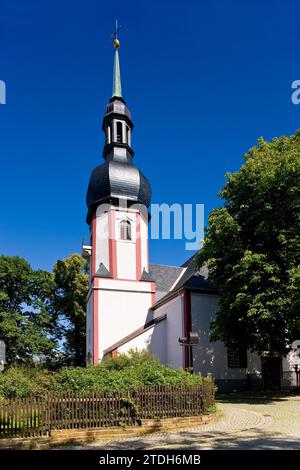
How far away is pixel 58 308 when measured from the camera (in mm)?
42125

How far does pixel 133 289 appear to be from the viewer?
104 feet

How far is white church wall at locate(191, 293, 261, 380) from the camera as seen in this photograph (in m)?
24.8

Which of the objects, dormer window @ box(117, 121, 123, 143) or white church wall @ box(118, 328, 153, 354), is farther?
dormer window @ box(117, 121, 123, 143)

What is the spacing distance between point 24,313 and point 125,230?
46.3 ft

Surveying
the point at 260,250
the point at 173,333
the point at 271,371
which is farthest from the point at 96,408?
the point at 271,371

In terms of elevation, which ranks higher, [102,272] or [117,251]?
[117,251]

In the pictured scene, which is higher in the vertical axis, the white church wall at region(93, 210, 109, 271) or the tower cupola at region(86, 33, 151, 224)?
the tower cupola at region(86, 33, 151, 224)

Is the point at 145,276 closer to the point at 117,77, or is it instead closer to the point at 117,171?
the point at 117,171

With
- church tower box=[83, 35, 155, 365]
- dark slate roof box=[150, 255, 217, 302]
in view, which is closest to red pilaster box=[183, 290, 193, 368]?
dark slate roof box=[150, 255, 217, 302]

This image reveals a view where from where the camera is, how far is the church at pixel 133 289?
25594 mm

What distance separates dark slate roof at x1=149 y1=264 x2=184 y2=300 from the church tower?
167 cm

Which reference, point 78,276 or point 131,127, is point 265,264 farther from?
point 78,276

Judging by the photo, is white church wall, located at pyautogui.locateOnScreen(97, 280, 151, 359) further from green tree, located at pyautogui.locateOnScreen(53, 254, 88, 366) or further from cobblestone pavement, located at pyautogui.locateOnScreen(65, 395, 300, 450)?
cobblestone pavement, located at pyautogui.locateOnScreen(65, 395, 300, 450)

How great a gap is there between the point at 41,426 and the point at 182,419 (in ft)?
12.6
